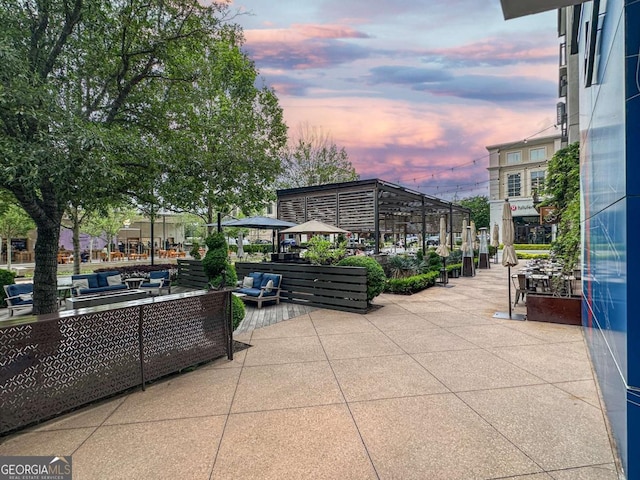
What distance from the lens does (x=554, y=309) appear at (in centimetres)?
650

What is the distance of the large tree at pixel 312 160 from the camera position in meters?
23.9

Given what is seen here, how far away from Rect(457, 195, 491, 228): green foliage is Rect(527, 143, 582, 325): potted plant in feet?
114

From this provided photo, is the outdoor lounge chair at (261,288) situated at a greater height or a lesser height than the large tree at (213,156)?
lesser

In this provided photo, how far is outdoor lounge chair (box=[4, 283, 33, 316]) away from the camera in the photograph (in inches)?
309

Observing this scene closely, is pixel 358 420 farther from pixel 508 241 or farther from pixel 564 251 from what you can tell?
pixel 564 251

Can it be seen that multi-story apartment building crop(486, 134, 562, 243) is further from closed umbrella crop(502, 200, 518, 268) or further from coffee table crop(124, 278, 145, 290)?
coffee table crop(124, 278, 145, 290)

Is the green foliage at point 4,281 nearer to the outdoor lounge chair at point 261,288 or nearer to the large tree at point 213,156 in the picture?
the large tree at point 213,156

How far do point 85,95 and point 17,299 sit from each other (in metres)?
5.84

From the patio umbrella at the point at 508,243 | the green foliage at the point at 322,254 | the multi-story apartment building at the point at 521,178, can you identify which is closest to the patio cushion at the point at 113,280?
the green foliage at the point at 322,254

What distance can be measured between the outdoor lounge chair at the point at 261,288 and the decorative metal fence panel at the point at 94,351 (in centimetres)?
395

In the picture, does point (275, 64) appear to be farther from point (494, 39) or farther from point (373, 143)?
point (494, 39)

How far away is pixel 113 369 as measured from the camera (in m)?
3.56

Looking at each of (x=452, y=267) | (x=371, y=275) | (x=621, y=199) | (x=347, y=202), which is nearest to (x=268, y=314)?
(x=371, y=275)

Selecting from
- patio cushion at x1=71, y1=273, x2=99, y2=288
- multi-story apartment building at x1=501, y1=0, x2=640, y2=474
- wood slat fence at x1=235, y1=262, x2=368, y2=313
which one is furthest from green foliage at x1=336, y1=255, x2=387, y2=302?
patio cushion at x1=71, y1=273, x2=99, y2=288
